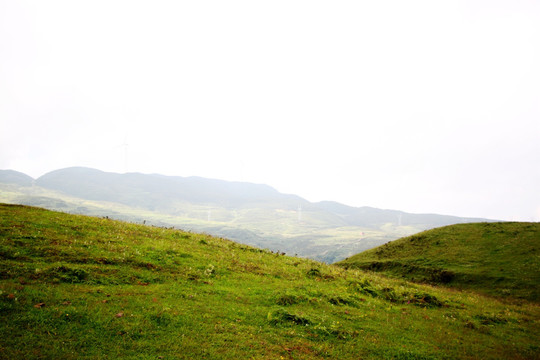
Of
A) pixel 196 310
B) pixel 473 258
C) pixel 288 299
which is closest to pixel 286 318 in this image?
pixel 288 299

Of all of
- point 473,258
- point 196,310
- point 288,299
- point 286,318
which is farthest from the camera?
point 473,258

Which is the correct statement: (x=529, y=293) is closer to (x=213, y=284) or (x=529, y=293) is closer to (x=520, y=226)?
(x=520, y=226)

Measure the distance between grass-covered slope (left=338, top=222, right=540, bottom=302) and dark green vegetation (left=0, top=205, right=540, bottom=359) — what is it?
709 cm

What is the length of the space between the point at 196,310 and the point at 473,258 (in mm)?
40763

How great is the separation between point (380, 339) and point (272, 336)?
562 centimetres

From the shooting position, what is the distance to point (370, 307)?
18.7 meters

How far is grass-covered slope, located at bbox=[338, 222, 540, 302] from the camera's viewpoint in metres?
30.6

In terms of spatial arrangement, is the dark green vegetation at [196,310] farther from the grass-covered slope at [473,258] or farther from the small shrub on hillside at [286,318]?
the grass-covered slope at [473,258]

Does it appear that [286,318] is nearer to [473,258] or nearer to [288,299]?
[288,299]

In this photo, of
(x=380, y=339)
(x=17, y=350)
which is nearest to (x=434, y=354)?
(x=380, y=339)

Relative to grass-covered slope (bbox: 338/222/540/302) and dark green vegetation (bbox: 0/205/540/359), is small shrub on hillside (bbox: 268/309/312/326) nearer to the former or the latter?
dark green vegetation (bbox: 0/205/540/359)

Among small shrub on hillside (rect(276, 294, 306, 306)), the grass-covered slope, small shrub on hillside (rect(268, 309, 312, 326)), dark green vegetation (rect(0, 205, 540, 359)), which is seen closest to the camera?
dark green vegetation (rect(0, 205, 540, 359))

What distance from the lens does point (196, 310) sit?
13328 millimetres

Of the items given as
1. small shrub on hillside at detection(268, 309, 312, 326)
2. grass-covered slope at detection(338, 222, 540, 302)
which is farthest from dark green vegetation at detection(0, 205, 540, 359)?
grass-covered slope at detection(338, 222, 540, 302)
